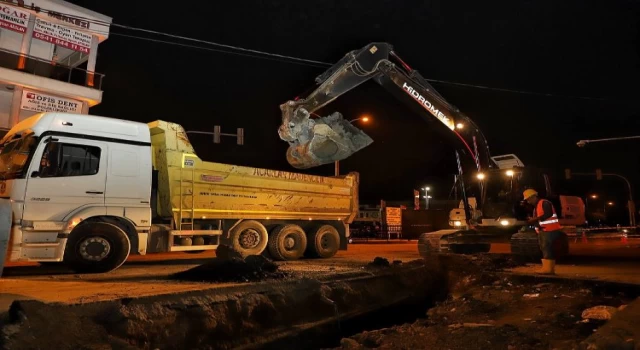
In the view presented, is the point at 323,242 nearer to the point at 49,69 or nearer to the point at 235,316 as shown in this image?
the point at 235,316

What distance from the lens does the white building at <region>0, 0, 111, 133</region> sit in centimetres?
1667

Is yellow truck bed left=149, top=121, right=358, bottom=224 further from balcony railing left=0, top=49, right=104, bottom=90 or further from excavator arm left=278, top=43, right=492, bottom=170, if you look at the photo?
balcony railing left=0, top=49, right=104, bottom=90

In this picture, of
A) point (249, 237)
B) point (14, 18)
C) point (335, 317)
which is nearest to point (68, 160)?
point (249, 237)

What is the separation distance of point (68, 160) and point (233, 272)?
362 centimetres

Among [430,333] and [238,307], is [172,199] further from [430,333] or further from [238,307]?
Result: [430,333]

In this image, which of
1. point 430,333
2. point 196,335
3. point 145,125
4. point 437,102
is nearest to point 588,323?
point 430,333

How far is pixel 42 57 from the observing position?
18062mm

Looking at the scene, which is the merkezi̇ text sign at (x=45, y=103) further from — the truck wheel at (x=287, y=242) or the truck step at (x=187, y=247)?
the truck wheel at (x=287, y=242)

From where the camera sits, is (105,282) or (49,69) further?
(49,69)

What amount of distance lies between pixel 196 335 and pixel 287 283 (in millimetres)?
1580

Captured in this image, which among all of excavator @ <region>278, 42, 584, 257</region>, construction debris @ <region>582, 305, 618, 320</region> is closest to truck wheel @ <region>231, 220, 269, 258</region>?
excavator @ <region>278, 42, 584, 257</region>

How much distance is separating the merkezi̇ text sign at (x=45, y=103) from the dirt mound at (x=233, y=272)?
46.3 ft

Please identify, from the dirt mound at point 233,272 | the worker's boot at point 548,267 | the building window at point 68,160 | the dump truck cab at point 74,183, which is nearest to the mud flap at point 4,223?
the dump truck cab at point 74,183

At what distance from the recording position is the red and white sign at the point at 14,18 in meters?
16.2
